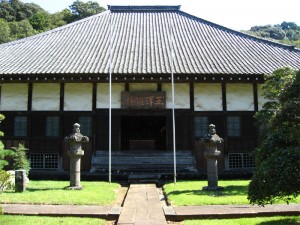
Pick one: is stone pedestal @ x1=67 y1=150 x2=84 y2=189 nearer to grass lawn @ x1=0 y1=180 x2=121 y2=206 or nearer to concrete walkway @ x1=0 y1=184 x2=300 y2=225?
grass lawn @ x1=0 y1=180 x2=121 y2=206

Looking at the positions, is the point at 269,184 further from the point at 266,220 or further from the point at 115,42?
the point at 115,42

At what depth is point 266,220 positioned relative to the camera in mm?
7348

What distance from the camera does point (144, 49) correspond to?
1927 centimetres

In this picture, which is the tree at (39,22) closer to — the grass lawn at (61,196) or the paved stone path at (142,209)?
the grass lawn at (61,196)

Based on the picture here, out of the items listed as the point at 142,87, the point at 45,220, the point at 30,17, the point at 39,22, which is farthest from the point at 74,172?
the point at 30,17

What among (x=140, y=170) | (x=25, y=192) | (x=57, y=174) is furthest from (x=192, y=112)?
(x=25, y=192)

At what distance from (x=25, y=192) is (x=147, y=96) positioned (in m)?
7.83

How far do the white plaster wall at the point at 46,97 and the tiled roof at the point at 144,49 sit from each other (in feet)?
3.34

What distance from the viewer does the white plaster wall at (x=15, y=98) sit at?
1670cm

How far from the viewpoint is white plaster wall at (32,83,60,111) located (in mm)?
16609

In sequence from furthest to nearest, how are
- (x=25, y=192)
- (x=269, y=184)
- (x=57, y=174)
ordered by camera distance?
1. (x=57, y=174)
2. (x=25, y=192)
3. (x=269, y=184)

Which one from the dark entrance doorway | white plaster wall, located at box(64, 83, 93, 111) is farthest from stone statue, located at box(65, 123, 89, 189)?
the dark entrance doorway

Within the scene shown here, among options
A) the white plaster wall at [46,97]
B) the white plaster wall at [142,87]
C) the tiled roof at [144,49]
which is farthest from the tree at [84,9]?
the white plaster wall at [142,87]

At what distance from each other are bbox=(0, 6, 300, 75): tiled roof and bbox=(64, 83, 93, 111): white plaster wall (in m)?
1.00
